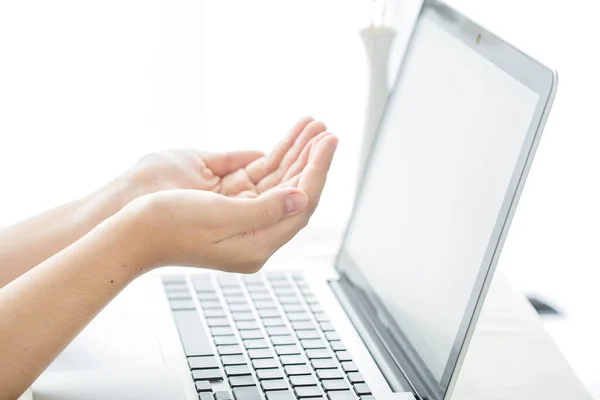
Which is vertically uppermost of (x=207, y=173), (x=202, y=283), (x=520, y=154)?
(x=520, y=154)

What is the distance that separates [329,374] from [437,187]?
6.8 inches

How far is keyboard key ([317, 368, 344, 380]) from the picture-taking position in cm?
71

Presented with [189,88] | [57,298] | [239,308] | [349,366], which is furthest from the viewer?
[189,88]

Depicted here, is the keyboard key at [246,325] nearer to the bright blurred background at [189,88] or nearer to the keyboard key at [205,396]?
the keyboard key at [205,396]

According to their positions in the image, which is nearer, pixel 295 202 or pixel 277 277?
pixel 295 202

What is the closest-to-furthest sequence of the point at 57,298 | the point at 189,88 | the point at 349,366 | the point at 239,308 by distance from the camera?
the point at 57,298 < the point at 349,366 < the point at 239,308 < the point at 189,88

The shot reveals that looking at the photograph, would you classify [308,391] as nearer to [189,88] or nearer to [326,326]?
[326,326]

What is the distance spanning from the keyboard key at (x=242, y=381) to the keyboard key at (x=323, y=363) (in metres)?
0.05

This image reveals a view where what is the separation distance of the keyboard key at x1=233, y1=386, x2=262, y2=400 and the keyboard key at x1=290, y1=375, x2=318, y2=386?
30 millimetres

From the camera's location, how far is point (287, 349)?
2.48 ft

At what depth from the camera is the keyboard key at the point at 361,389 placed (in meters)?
0.69

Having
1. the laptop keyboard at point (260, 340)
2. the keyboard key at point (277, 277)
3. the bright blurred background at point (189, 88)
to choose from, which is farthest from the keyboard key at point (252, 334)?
the bright blurred background at point (189, 88)

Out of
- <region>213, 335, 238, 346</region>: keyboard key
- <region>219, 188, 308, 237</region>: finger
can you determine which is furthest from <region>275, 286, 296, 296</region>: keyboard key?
<region>219, 188, 308, 237</region>: finger

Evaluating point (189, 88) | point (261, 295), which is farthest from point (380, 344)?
point (189, 88)
